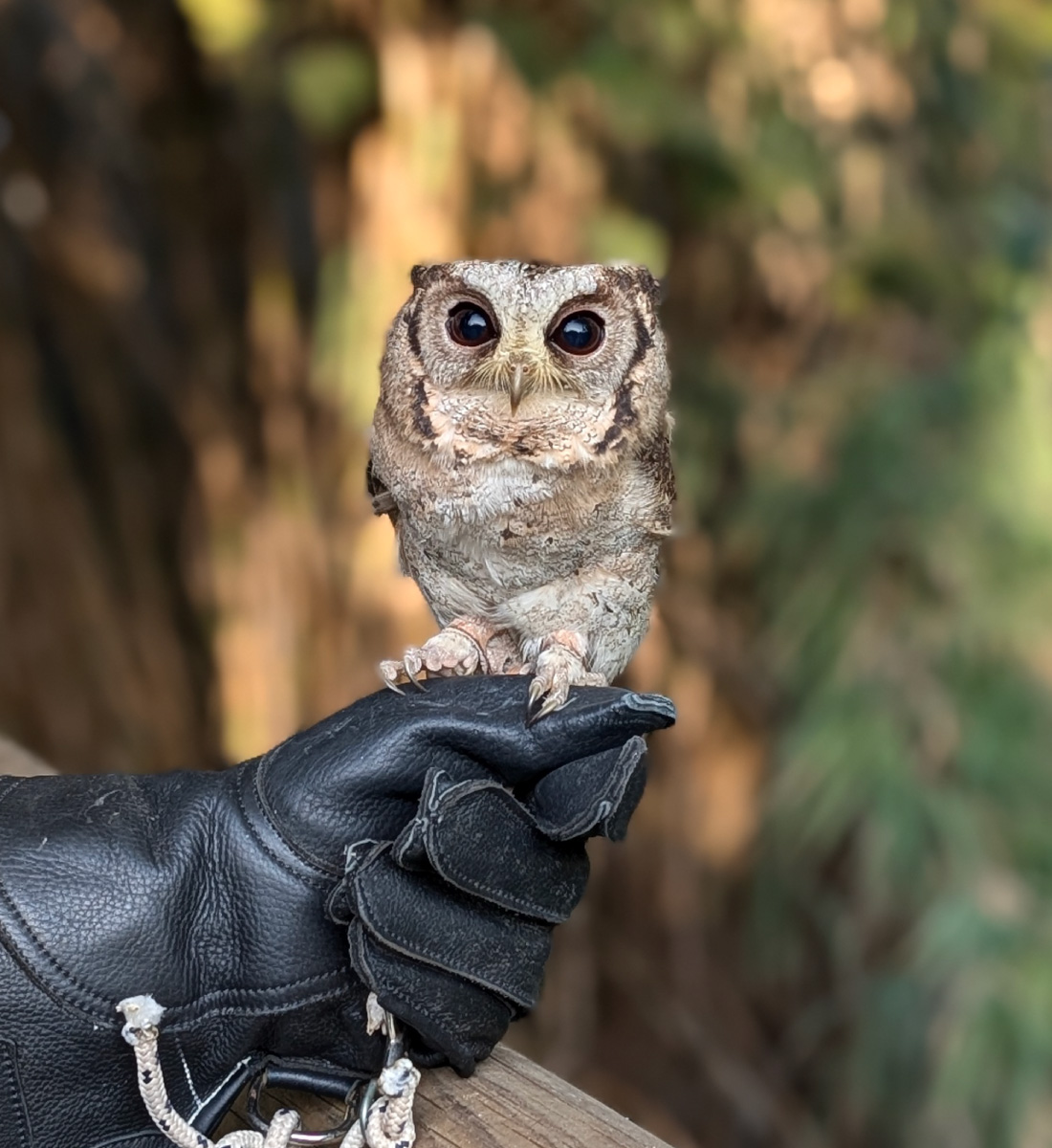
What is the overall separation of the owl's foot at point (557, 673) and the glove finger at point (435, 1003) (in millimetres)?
254

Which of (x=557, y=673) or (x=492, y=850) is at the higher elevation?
(x=557, y=673)

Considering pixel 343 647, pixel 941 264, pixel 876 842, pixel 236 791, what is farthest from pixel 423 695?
pixel 941 264

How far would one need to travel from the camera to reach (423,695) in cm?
118

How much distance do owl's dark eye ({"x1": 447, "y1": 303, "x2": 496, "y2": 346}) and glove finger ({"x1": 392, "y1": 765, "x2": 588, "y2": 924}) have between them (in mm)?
478

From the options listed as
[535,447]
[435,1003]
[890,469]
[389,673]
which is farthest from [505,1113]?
[890,469]

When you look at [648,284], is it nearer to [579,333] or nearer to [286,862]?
[579,333]

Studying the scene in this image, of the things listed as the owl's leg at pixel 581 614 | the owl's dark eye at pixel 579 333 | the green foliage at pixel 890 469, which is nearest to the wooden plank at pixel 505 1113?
the owl's leg at pixel 581 614

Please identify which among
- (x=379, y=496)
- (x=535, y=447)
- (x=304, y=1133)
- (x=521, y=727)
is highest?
(x=535, y=447)

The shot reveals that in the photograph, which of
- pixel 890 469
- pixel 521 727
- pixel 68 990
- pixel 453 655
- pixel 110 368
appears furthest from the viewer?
pixel 110 368

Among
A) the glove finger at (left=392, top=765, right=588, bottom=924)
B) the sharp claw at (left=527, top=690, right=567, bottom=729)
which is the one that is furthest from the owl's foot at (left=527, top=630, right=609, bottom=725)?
the glove finger at (left=392, top=765, right=588, bottom=924)

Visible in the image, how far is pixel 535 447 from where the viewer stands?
46.8 inches

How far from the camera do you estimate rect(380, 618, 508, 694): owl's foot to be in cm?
132

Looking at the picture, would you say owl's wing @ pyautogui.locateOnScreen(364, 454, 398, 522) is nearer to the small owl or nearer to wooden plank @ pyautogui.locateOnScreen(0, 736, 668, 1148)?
the small owl

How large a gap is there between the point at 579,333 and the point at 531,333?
0.22 ft
